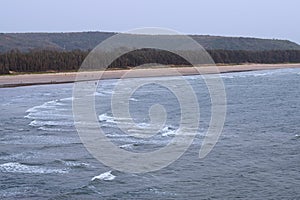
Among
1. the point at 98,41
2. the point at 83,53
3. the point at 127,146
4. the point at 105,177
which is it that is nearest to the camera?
the point at 105,177

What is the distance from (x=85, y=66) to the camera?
270 ft

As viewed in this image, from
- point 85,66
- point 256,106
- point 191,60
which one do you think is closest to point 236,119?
point 256,106

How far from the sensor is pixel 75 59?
83125mm

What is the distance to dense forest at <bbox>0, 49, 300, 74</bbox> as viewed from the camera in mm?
74713

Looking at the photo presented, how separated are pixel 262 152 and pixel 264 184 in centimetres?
449

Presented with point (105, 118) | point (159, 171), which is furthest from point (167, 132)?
point (159, 171)

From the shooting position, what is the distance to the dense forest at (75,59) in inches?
2941

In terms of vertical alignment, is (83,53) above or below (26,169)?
above

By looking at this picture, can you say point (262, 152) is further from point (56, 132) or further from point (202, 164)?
point (56, 132)

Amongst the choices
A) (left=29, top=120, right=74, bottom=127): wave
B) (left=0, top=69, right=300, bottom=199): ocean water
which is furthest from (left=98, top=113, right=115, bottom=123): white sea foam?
(left=29, top=120, right=74, bottom=127): wave

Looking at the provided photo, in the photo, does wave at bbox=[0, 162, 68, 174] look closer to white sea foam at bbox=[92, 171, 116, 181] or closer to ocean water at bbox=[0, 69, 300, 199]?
ocean water at bbox=[0, 69, 300, 199]

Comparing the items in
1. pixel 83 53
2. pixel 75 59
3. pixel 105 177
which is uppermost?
pixel 83 53

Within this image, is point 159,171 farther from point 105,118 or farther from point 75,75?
point 75,75

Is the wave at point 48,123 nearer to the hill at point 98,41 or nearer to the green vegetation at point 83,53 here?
the green vegetation at point 83,53
